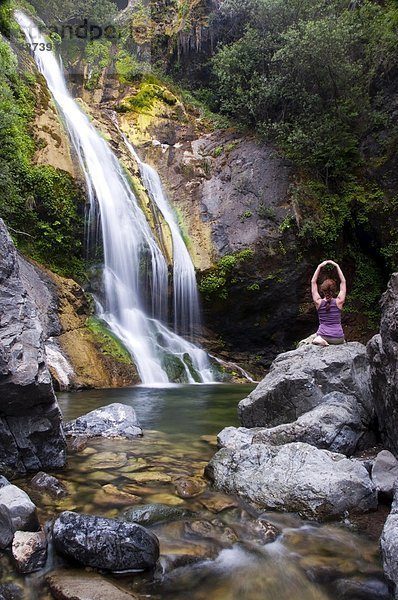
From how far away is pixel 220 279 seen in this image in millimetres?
14094

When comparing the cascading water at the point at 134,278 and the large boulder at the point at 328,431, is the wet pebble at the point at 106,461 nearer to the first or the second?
the large boulder at the point at 328,431

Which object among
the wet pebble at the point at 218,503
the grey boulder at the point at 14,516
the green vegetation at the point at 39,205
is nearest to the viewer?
the grey boulder at the point at 14,516

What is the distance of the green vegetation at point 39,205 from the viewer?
12.6 metres

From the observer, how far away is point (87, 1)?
25359mm

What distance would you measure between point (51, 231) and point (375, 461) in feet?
37.4

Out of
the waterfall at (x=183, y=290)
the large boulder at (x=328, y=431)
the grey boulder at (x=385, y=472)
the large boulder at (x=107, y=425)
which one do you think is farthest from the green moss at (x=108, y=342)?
the grey boulder at (x=385, y=472)

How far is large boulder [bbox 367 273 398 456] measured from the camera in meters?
3.92

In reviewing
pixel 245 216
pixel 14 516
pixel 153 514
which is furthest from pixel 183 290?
pixel 14 516

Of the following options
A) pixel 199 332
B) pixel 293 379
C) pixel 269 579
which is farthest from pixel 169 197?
pixel 269 579

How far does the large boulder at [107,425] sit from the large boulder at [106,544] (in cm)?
278

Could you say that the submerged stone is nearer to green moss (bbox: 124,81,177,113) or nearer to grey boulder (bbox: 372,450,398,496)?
grey boulder (bbox: 372,450,398,496)

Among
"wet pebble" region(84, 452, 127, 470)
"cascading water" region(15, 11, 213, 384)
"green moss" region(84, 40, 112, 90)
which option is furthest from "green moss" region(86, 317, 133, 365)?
"green moss" region(84, 40, 112, 90)

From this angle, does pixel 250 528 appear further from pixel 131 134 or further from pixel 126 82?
pixel 126 82

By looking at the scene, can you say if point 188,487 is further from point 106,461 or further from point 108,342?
point 108,342
